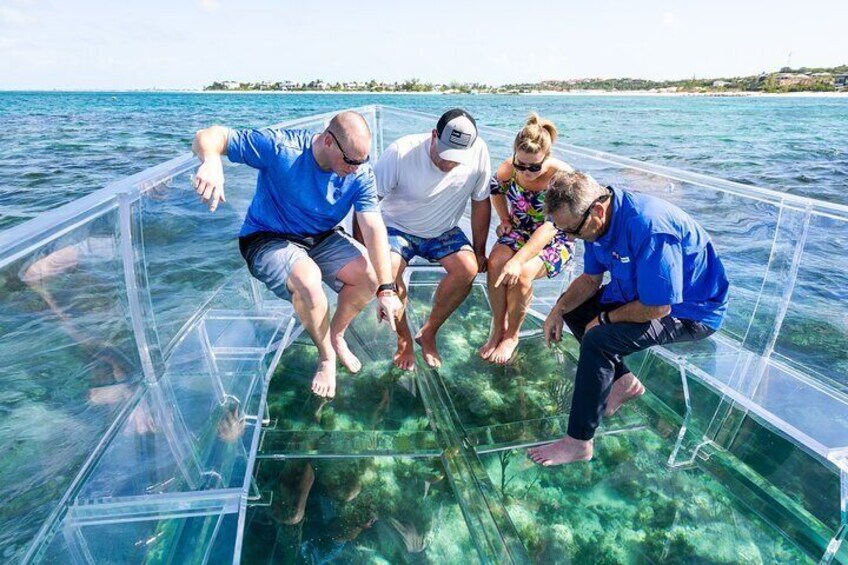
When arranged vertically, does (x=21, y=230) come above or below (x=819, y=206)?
above

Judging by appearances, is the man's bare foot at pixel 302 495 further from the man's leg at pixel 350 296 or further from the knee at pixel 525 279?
the knee at pixel 525 279

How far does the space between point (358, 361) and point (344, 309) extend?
0.32m

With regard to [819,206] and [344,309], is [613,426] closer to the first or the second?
Answer: [819,206]

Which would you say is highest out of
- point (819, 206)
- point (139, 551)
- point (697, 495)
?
point (819, 206)

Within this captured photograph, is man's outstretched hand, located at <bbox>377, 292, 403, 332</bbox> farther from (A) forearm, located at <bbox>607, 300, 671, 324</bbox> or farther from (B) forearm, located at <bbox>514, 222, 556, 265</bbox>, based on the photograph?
(A) forearm, located at <bbox>607, 300, 671, 324</bbox>

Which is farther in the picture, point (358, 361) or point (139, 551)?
point (358, 361)

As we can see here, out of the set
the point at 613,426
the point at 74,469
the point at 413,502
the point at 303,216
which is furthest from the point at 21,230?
the point at 613,426

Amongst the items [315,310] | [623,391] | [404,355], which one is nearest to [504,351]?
[404,355]

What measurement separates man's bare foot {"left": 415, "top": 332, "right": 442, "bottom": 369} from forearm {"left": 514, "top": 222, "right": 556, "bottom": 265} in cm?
68

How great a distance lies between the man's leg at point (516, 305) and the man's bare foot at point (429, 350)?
30 cm

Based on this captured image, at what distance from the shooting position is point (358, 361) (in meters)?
2.70

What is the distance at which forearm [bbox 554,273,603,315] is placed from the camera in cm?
234

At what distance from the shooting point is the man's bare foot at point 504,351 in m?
2.78

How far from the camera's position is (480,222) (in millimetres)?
2889
